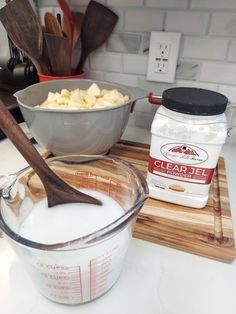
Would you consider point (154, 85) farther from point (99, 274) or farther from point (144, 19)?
point (99, 274)

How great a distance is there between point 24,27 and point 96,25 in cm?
18

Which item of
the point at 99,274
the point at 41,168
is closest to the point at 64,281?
the point at 99,274

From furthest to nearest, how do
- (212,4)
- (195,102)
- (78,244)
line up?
(212,4)
(195,102)
(78,244)

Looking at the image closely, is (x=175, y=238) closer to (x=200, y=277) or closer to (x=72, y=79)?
(x=200, y=277)

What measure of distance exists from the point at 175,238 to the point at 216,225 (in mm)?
80

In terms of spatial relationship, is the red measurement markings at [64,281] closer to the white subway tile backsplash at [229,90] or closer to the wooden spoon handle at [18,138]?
the wooden spoon handle at [18,138]

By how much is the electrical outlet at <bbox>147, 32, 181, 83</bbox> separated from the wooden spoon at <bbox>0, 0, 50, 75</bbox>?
279 millimetres

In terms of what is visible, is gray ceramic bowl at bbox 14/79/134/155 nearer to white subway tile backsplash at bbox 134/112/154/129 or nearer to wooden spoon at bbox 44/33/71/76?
wooden spoon at bbox 44/33/71/76

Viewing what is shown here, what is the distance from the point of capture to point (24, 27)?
616mm

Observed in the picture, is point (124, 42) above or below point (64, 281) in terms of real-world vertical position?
above

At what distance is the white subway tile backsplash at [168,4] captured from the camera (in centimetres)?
60

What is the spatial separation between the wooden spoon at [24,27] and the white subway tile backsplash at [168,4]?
0.28 m

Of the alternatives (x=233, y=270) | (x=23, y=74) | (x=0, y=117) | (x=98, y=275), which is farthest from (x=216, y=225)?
(x=23, y=74)

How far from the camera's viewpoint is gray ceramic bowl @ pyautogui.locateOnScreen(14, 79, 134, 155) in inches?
18.7
